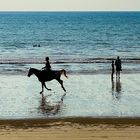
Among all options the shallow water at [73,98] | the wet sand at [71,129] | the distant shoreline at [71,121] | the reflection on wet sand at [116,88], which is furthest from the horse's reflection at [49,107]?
the reflection on wet sand at [116,88]

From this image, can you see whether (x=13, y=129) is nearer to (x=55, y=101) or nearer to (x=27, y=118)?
(x=27, y=118)

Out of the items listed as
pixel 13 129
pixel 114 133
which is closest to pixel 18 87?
pixel 13 129

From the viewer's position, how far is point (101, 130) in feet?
51.3

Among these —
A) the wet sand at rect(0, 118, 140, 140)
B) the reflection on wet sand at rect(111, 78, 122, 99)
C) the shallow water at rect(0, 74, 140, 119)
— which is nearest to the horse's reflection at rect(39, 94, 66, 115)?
the shallow water at rect(0, 74, 140, 119)

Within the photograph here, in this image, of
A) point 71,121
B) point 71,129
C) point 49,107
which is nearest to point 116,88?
point 49,107

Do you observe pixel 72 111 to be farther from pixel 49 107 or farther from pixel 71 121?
pixel 71 121

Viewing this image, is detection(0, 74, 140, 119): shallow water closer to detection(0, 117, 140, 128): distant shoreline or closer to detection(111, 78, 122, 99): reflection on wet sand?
detection(111, 78, 122, 99): reflection on wet sand

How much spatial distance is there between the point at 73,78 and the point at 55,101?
8.89 m

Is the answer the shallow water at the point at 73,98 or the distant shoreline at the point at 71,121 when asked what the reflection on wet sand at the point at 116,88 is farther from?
the distant shoreline at the point at 71,121

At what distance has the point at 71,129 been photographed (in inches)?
622

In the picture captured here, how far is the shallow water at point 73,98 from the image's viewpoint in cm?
1883

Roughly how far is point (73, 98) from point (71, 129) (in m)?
6.49

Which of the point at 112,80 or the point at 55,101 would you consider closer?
the point at 55,101

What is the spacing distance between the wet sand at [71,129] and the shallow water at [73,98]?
1.00 m
